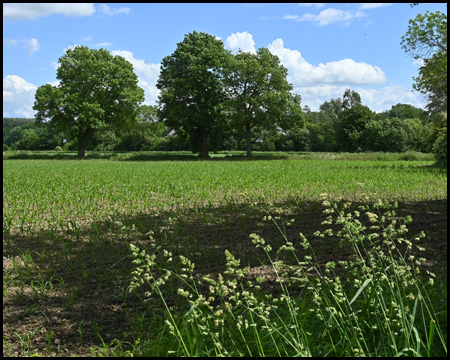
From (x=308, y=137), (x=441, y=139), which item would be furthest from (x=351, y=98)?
(x=441, y=139)

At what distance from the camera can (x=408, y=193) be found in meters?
14.4

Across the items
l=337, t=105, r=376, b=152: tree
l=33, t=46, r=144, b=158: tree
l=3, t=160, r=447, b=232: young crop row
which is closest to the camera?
l=3, t=160, r=447, b=232: young crop row

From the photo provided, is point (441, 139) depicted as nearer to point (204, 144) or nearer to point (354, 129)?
point (204, 144)

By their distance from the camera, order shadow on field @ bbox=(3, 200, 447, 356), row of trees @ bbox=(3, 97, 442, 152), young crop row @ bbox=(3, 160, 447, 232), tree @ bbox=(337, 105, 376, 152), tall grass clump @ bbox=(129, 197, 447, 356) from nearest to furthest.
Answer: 1. tall grass clump @ bbox=(129, 197, 447, 356)
2. shadow on field @ bbox=(3, 200, 447, 356)
3. young crop row @ bbox=(3, 160, 447, 232)
4. row of trees @ bbox=(3, 97, 442, 152)
5. tree @ bbox=(337, 105, 376, 152)

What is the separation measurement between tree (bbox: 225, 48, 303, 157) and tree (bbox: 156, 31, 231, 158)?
151 centimetres

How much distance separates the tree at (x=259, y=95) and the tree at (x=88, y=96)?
13.4 meters

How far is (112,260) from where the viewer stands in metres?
7.48

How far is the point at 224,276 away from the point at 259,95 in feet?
148

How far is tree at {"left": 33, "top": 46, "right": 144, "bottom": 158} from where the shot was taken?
2045 inches

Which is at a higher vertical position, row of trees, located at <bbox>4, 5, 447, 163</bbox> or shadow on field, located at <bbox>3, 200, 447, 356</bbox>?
row of trees, located at <bbox>4, 5, 447, 163</bbox>

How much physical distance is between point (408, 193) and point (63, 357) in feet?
41.8

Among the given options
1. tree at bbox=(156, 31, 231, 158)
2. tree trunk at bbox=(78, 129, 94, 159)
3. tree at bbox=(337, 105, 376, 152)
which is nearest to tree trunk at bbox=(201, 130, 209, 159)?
tree at bbox=(156, 31, 231, 158)

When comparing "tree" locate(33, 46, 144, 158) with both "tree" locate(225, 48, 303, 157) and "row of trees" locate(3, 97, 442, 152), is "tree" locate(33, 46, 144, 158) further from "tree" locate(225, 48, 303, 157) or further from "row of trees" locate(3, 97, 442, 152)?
"tree" locate(225, 48, 303, 157)

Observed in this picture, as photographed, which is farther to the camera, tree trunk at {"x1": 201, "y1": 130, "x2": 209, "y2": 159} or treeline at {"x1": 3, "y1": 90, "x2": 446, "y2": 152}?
treeline at {"x1": 3, "y1": 90, "x2": 446, "y2": 152}
